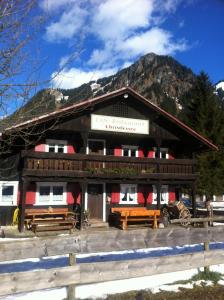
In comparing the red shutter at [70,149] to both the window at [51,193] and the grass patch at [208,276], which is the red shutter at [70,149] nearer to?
the window at [51,193]

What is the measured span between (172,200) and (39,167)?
9298 millimetres

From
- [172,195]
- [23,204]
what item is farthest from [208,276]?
[172,195]

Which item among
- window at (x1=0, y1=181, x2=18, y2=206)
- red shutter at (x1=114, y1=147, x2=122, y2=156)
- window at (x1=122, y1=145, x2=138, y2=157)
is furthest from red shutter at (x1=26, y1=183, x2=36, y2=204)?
window at (x1=122, y1=145, x2=138, y2=157)

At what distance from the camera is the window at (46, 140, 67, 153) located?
2071 cm

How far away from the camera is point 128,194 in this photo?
22.7 meters

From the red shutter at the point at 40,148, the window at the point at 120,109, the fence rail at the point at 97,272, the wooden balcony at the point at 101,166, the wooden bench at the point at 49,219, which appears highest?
the window at the point at 120,109

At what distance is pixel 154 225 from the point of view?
20.1m

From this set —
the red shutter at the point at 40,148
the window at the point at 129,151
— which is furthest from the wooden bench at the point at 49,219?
the window at the point at 129,151

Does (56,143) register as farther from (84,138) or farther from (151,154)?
(151,154)

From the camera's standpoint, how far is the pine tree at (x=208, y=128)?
3562 cm

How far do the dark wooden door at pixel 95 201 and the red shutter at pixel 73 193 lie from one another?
743 mm

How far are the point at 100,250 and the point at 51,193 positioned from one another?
42.1 feet

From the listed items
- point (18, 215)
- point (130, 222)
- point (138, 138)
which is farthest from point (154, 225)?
point (18, 215)

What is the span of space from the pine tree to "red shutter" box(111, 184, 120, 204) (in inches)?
578
